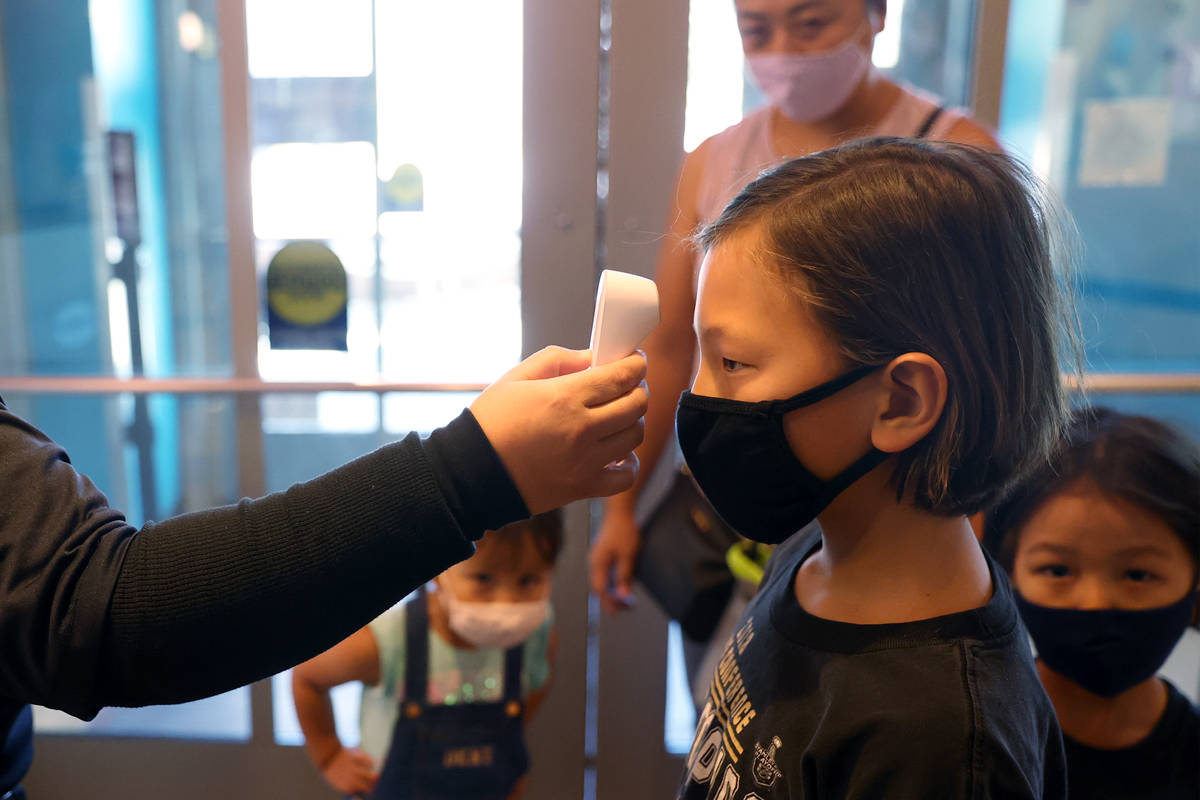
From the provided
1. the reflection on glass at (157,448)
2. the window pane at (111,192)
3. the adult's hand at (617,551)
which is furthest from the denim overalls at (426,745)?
the window pane at (111,192)

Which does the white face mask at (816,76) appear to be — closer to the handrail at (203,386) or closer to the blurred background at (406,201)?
the blurred background at (406,201)

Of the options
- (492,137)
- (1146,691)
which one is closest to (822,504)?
(1146,691)

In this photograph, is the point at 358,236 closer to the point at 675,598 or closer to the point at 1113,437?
the point at 675,598

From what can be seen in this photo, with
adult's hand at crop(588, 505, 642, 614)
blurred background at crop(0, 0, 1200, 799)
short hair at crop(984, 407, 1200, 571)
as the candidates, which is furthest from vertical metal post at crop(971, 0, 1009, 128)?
adult's hand at crop(588, 505, 642, 614)

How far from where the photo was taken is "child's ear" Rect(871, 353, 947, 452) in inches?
30.0

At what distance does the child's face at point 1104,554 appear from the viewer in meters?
1.22

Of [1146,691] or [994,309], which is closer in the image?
[994,309]

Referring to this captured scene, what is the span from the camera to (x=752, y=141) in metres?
1.42

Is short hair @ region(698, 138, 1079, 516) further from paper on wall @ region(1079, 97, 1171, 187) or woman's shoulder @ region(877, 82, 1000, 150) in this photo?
paper on wall @ region(1079, 97, 1171, 187)

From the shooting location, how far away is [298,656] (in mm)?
719

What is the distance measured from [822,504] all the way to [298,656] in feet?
1.61

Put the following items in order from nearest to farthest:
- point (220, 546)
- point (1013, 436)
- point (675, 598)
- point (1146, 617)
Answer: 1. point (220, 546)
2. point (1013, 436)
3. point (1146, 617)
4. point (675, 598)

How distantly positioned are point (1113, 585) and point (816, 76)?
84 cm

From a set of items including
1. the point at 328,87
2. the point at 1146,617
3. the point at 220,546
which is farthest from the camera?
the point at 328,87
